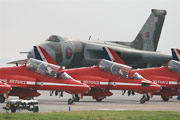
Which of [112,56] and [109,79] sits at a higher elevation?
[112,56]

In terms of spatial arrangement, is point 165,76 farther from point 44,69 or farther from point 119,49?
point 119,49

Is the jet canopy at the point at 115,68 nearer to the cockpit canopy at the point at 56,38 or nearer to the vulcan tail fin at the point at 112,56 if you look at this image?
the vulcan tail fin at the point at 112,56

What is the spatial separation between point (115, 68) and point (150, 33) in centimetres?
3033

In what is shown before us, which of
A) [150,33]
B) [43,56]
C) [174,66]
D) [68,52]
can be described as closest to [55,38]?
[68,52]

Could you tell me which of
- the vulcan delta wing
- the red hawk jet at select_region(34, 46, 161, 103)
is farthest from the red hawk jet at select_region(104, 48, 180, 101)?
the vulcan delta wing

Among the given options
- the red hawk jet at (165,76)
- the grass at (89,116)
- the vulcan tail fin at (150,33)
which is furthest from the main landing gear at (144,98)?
the vulcan tail fin at (150,33)

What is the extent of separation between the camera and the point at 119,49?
202ft

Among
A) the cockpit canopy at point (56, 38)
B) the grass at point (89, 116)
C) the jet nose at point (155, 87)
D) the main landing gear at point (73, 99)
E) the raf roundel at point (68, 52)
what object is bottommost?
the main landing gear at point (73, 99)

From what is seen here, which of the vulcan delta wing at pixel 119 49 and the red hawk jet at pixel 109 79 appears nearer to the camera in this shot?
the red hawk jet at pixel 109 79

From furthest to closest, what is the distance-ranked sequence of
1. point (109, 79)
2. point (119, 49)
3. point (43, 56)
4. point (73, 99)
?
point (119, 49), point (109, 79), point (43, 56), point (73, 99)

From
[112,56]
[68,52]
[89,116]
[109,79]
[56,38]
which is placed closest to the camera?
[89,116]

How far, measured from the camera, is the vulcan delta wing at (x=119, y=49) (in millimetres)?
53375

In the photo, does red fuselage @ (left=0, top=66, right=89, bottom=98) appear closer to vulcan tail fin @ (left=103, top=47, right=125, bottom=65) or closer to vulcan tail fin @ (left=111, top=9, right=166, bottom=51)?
vulcan tail fin @ (left=103, top=47, right=125, bottom=65)

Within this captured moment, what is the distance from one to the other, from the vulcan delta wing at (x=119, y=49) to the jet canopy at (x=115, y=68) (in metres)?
15.4
